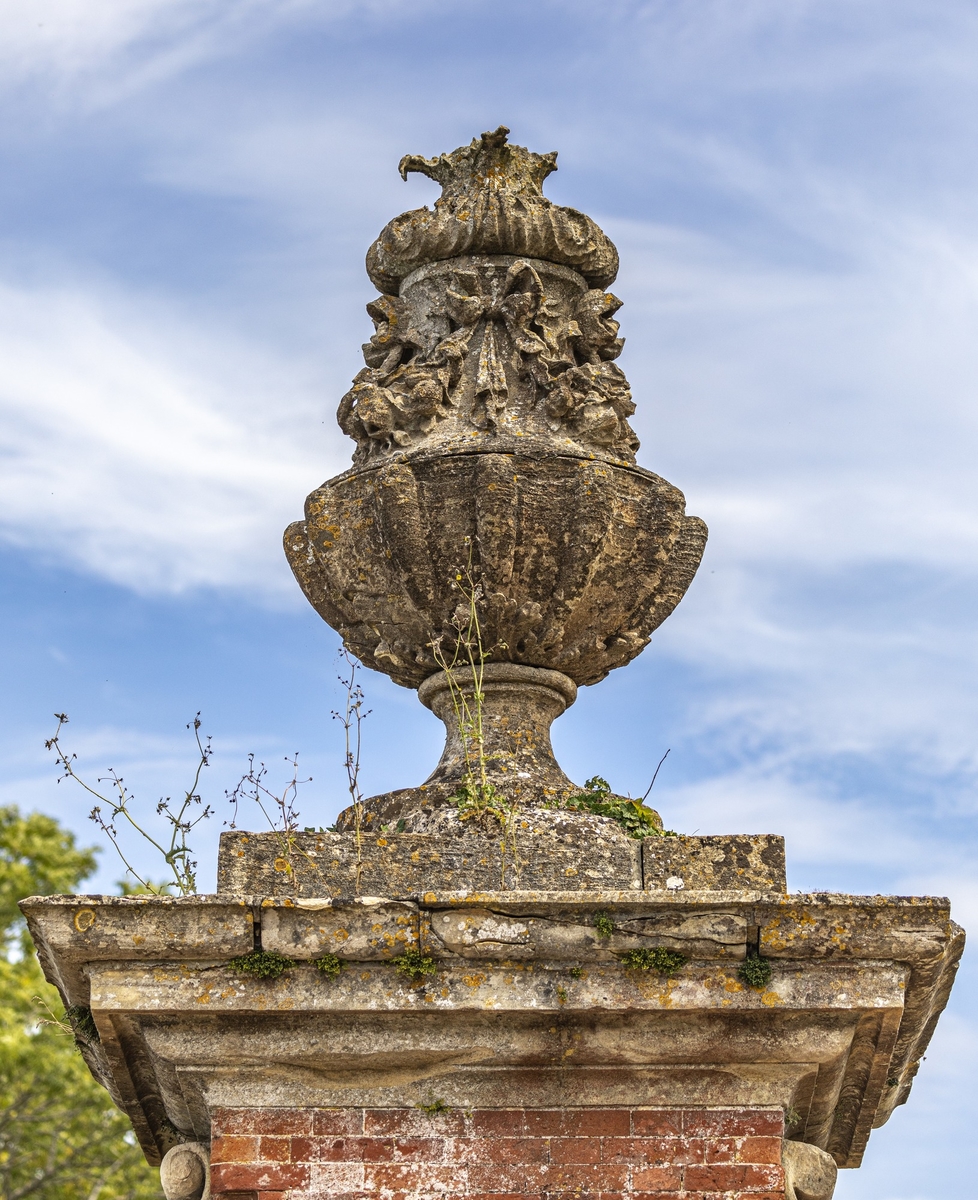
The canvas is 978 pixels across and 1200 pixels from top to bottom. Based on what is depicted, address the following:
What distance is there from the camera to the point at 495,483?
19.0 feet

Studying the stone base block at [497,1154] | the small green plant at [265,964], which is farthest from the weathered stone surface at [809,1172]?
the small green plant at [265,964]

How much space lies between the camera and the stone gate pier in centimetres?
480

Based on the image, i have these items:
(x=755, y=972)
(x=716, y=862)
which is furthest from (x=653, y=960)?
(x=716, y=862)

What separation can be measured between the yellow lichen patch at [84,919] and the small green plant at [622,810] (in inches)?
61.2

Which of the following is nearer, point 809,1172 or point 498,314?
point 809,1172

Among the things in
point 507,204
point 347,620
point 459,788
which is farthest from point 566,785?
point 507,204

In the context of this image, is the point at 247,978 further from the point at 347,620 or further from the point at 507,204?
the point at 507,204

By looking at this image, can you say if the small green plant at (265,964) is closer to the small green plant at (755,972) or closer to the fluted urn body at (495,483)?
the fluted urn body at (495,483)

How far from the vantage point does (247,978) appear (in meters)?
4.82

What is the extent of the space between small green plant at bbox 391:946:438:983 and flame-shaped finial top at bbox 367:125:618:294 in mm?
2836

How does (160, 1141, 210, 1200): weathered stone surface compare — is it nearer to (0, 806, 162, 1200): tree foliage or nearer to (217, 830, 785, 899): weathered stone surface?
(217, 830, 785, 899): weathered stone surface

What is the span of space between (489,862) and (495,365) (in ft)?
6.12

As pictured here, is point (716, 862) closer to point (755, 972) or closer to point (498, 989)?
point (755, 972)

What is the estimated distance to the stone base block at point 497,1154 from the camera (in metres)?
4.79
